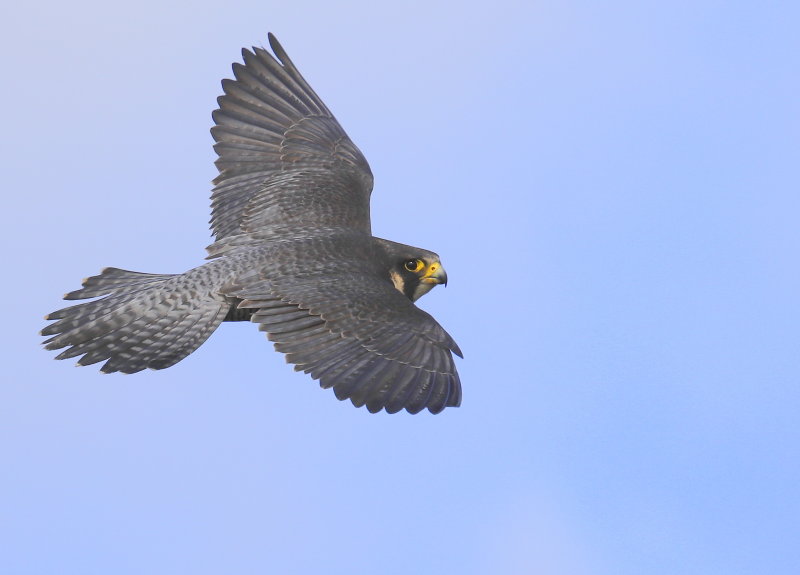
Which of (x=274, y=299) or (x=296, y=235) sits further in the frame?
(x=296, y=235)

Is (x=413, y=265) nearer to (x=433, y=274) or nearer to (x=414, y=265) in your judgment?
(x=414, y=265)

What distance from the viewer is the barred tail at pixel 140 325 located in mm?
9859

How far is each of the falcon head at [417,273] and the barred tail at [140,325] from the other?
1.76 meters

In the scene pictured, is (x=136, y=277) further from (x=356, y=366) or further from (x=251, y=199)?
(x=356, y=366)

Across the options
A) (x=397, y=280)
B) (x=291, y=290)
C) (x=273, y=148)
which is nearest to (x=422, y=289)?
→ (x=397, y=280)

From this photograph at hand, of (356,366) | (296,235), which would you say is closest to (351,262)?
(296,235)

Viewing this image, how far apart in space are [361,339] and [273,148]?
309 centimetres

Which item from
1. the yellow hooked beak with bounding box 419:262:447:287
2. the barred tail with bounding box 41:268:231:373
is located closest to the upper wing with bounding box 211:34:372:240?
the yellow hooked beak with bounding box 419:262:447:287

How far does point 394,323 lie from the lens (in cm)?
1003

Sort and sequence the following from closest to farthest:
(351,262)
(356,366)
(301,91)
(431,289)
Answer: (356,366) → (351,262) → (431,289) → (301,91)

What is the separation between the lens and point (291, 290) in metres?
10.1

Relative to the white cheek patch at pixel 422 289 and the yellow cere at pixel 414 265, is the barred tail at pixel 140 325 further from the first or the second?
the white cheek patch at pixel 422 289

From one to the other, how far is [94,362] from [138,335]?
40 cm

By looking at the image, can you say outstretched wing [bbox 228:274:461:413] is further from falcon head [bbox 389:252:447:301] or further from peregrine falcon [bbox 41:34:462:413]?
falcon head [bbox 389:252:447:301]
